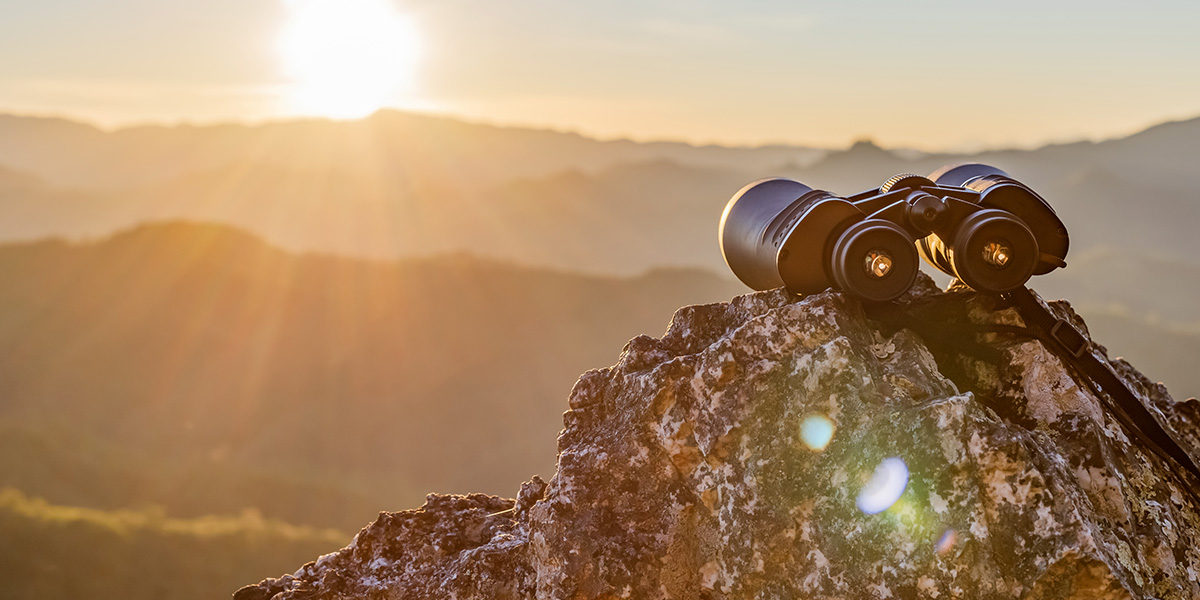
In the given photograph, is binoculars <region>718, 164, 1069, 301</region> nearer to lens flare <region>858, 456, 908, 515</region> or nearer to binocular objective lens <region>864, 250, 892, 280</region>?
binocular objective lens <region>864, 250, 892, 280</region>

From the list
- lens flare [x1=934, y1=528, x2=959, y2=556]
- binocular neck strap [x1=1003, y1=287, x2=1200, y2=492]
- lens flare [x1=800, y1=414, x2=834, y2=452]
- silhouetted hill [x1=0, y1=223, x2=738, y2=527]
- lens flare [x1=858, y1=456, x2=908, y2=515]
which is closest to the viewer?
lens flare [x1=934, y1=528, x2=959, y2=556]

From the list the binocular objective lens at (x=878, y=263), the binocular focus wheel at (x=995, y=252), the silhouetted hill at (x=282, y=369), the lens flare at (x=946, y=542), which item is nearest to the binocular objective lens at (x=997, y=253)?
the binocular focus wheel at (x=995, y=252)

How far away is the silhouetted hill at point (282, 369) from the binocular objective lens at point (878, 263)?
2888 centimetres

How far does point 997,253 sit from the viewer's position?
157 inches

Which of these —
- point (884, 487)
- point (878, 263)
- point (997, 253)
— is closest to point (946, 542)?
point (884, 487)

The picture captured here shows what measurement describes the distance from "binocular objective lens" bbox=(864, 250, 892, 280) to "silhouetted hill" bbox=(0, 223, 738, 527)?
94.7 feet

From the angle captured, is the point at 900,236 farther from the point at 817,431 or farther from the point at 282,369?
the point at 282,369

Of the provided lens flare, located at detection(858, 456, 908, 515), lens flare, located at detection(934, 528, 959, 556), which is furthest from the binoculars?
lens flare, located at detection(934, 528, 959, 556)

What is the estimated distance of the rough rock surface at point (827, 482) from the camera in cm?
329

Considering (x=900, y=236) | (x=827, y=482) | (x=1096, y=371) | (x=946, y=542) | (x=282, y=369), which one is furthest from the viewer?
(x=282, y=369)

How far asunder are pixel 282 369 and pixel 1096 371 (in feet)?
146

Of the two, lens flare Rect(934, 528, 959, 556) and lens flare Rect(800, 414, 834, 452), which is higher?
lens flare Rect(800, 414, 834, 452)

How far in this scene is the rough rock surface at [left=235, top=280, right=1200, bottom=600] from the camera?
10.8 feet

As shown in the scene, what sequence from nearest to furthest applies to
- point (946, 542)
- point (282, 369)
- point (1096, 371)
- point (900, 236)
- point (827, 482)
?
point (946, 542), point (827, 482), point (900, 236), point (1096, 371), point (282, 369)
